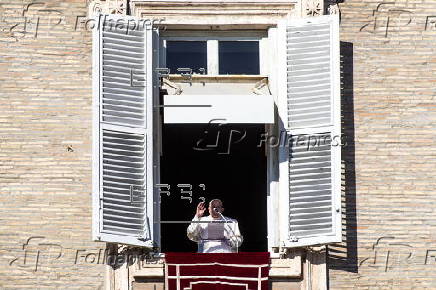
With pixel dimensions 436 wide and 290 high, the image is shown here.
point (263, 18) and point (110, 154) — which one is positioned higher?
point (263, 18)

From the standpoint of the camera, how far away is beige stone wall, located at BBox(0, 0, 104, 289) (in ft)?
68.9

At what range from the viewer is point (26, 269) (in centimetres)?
2097

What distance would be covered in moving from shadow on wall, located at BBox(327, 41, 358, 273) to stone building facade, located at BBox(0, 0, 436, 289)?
0.01m

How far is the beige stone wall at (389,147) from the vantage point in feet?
69.5

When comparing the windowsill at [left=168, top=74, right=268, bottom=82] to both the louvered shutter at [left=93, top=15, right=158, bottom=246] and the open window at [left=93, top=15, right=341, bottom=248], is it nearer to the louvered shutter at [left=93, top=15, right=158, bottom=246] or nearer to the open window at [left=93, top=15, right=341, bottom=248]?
the open window at [left=93, top=15, right=341, bottom=248]

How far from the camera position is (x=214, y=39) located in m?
21.9

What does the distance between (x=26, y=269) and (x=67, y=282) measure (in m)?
0.46

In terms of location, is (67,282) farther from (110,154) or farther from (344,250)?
(344,250)

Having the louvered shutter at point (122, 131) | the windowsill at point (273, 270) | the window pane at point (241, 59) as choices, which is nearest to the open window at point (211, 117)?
the louvered shutter at point (122, 131)

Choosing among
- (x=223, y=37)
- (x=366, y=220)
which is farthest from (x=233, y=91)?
(x=366, y=220)

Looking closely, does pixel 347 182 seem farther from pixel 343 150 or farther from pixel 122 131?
pixel 122 131

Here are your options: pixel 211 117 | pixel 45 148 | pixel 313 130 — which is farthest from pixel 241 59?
pixel 45 148

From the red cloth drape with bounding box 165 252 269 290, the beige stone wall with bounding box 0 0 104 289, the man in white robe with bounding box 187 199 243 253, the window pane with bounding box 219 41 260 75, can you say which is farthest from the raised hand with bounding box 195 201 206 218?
the window pane with bounding box 219 41 260 75

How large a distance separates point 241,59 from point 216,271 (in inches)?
101
